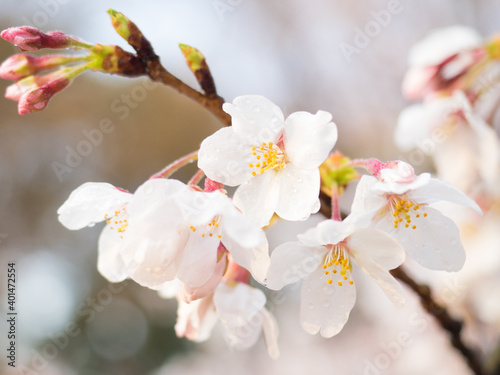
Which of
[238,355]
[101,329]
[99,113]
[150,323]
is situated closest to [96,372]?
[101,329]

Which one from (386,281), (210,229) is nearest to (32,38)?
(210,229)

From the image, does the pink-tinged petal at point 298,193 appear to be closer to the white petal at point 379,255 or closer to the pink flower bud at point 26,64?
the white petal at point 379,255

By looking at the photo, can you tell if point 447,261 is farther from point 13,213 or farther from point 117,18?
point 13,213

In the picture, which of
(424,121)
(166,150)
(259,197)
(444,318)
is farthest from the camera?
(166,150)

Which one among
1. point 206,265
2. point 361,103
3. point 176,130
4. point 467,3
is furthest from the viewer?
point 176,130

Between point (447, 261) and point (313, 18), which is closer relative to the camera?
point (447, 261)

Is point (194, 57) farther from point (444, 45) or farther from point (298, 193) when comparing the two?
point (444, 45)

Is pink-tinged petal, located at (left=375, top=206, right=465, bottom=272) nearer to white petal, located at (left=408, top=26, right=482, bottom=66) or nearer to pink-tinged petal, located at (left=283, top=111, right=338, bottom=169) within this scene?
pink-tinged petal, located at (left=283, top=111, right=338, bottom=169)
